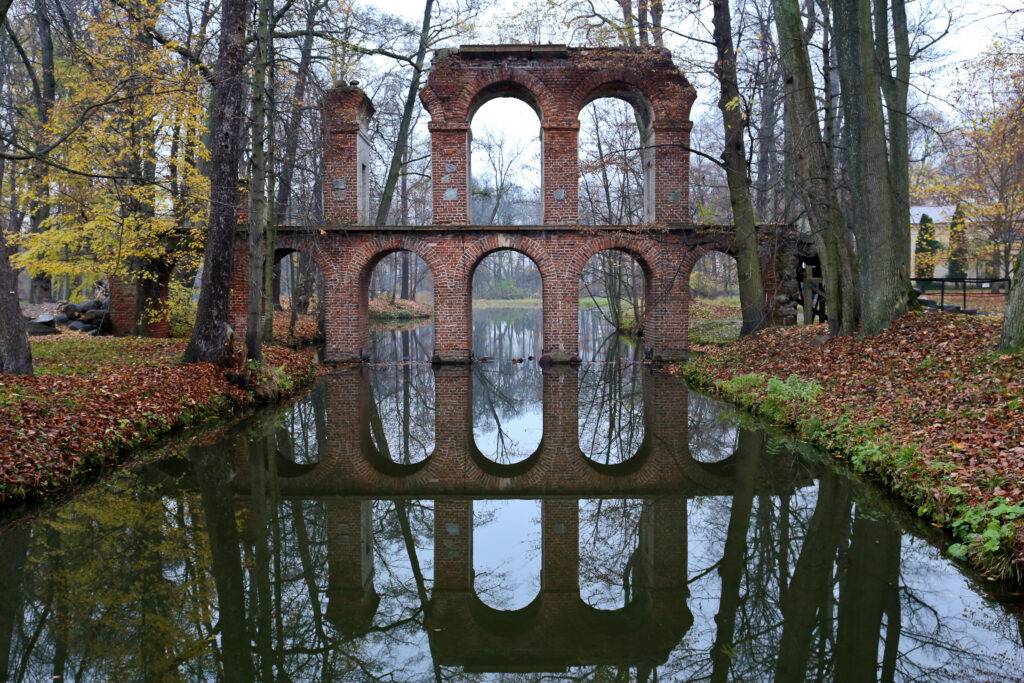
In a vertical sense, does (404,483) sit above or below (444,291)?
below

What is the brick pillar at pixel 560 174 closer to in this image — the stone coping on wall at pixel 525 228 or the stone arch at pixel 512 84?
the stone coping on wall at pixel 525 228

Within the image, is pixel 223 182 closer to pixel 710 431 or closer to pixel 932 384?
pixel 710 431

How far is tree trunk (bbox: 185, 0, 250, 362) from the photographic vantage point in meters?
12.4

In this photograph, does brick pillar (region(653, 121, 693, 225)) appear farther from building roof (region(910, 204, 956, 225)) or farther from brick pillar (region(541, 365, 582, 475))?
building roof (region(910, 204, 956, 225))

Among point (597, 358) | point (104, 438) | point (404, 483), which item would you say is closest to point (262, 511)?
point (404, 483)

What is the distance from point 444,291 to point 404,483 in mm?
12590

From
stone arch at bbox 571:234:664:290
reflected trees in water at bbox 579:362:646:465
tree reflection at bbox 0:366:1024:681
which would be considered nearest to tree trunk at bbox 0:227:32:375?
tree reflection at bbox 0:366:1024:681

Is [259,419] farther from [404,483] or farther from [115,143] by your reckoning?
[115,143]

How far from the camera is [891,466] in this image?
7.20m

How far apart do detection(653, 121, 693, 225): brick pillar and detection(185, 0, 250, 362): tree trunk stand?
1138cm

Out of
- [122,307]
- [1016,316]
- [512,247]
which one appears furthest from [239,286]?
[1016,316]

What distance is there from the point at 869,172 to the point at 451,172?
36.2 feet

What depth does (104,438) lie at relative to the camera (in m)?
8.55

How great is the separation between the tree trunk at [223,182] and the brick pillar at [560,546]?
26.4 ft
